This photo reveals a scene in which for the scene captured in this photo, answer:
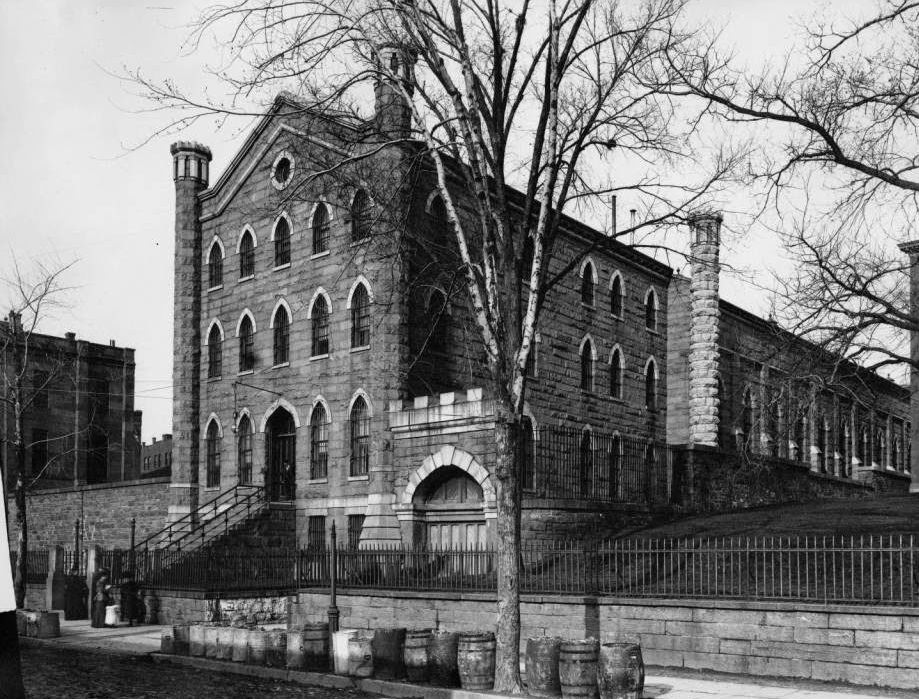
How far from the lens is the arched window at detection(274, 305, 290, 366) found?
100ft

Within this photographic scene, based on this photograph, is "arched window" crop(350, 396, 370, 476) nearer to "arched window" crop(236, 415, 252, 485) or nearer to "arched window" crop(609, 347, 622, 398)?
"arched window" crop(236, 415, 252, 485)

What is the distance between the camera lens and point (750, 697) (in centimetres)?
1287

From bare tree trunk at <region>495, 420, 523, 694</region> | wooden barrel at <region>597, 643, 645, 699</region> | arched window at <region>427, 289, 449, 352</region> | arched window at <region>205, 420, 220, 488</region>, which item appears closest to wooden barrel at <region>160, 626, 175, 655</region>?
bare tree trunk at <region>495, 420, 523, 694</region>

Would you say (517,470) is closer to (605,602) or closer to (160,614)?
(605,602)

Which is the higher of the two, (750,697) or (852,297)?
(852,297)

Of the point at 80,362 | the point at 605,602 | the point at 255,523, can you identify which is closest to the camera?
the point at 605,602

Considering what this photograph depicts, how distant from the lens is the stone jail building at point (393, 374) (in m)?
24.7

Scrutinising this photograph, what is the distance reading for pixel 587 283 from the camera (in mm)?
34406

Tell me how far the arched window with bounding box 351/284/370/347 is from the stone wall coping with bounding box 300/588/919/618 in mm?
9534

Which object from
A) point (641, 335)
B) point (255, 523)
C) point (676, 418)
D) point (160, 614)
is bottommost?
point (160, 614)

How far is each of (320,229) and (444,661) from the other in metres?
18.0

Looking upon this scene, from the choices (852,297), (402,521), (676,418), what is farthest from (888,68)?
(676,418)

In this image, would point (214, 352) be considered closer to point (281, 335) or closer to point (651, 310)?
point (281, 335)

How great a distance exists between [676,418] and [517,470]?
24.7 meters
